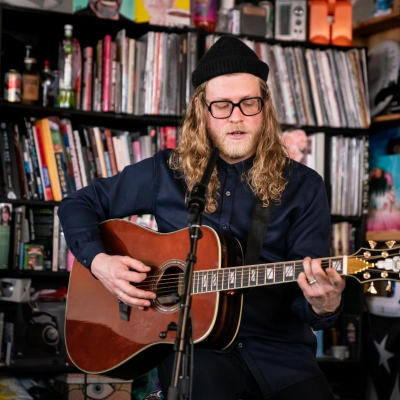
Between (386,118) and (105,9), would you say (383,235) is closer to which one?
(386,118)

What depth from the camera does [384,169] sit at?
3.87m

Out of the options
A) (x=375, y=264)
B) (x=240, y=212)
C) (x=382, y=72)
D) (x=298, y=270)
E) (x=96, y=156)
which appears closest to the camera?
(x=375, y=264)

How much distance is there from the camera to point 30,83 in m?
3.46

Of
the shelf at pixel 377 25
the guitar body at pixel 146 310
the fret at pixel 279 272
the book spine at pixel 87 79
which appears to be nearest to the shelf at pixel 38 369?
the guitar body at pixel 146 310

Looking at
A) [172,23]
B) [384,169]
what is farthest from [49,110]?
[384,169]

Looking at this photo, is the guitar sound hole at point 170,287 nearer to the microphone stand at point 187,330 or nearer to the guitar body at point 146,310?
the guitar body at point 146,310

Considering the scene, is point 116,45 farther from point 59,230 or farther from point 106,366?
point 106,366

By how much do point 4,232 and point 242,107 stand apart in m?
1.48

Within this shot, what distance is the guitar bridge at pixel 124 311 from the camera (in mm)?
2237

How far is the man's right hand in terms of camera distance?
2.16 m

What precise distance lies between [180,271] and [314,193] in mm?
459

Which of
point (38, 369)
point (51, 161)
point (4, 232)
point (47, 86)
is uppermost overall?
point (47, 86)

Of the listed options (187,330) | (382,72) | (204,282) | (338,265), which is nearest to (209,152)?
(204,282)

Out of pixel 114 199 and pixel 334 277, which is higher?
pixel 114 199
